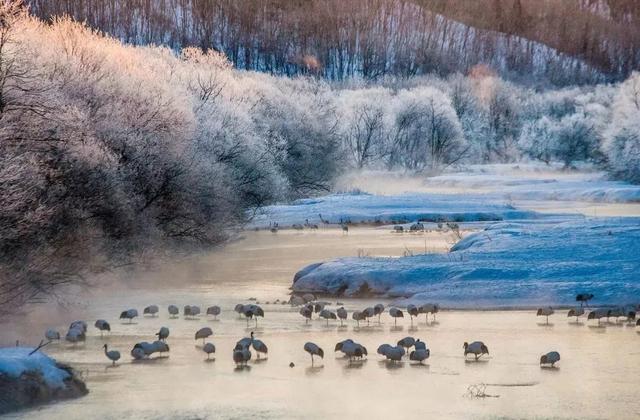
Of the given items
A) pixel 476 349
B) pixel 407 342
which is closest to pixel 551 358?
pixel 476 349

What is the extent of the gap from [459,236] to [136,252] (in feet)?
42.5

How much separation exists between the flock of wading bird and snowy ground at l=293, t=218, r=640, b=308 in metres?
1.39

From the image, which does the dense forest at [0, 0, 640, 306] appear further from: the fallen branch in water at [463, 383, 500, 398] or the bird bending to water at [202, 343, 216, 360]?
the fallen branch in water at [463, 383, 500, 398]

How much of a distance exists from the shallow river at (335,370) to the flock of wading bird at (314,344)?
19 centimetres

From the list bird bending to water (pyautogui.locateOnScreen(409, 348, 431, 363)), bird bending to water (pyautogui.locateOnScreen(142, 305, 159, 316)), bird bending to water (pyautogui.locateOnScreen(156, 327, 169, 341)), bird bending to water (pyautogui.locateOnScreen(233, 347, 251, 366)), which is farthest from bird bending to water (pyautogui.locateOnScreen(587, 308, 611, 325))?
bird bending to water (pyautogui.locateOnScreen(142, 305, 159, 316))

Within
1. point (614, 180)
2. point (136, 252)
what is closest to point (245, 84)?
point (614, 180)

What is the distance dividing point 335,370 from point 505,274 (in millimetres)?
11877

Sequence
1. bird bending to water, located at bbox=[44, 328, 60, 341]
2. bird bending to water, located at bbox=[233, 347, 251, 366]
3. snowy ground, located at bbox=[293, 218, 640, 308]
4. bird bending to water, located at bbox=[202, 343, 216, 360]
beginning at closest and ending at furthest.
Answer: bird bending to water, located at bbox=[233, 347, 251, 366] → bird bending to water, located at bbox=[202, 343, 216, 360] → bird bending to water, located at bbox=[44, 328, 60, 341] → snowy ground, located at bbox=[293, 218, 640, 308]

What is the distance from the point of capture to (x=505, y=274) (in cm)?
2984

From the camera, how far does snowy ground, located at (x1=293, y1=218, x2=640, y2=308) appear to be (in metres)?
27.9

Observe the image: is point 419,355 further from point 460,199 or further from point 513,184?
point 513,184

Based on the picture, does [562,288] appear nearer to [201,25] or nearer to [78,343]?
[78,343]

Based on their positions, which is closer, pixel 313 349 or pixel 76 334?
pixel 313 349

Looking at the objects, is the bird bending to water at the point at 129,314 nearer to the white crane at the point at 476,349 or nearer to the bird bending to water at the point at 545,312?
the white crane at the point at 476,349
